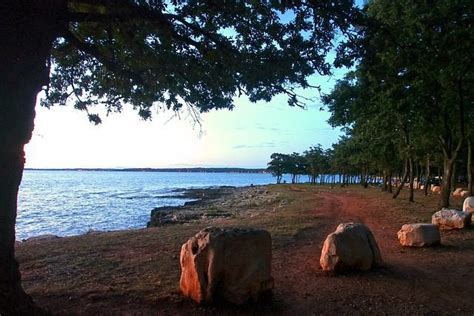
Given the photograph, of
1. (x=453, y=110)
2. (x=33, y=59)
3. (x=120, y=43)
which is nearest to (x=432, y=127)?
(x=453, y=110)

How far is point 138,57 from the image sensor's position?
814 centimetres

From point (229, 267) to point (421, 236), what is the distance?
6452mm

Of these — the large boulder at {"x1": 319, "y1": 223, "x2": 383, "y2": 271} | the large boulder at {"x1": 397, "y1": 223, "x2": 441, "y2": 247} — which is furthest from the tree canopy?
the large boulder at {"x1": 397, "y1": 223, "x2": 441, "y2": 247}

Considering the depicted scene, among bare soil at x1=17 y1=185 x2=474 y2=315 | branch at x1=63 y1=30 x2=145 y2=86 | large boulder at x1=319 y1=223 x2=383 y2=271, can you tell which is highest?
branch at x1=63 y1=30 x2=145 y2=86

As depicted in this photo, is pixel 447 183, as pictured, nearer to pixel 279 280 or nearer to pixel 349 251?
pixel 349 251

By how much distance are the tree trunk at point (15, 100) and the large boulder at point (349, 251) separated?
5.25 m

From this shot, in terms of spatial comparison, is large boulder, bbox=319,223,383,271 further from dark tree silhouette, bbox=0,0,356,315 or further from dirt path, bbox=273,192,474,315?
dark tree silhouette, bbox=0,0,356,315

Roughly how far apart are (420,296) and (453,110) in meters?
13.6

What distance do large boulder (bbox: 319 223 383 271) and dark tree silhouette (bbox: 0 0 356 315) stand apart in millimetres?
2964

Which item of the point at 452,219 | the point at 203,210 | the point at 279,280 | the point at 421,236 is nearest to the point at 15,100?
the point at 279,280

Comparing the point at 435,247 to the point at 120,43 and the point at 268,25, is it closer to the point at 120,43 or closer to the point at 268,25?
the point at 268,25

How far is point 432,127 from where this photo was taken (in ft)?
63.9

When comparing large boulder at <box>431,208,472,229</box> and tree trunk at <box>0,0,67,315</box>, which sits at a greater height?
tree trunk at <box>0,0,67,315</box>

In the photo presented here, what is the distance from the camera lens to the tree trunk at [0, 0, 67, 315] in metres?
4.88
